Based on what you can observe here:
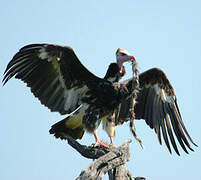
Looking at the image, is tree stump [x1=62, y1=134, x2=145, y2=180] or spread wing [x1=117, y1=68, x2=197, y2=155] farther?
spread wing [x1=117, y1=68, x2=197, y2=155]

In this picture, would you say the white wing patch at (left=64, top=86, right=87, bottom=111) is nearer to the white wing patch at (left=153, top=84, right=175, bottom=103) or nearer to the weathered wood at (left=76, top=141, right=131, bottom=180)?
the white wing patch at (left=153, top=84, right=175, bottom=103)

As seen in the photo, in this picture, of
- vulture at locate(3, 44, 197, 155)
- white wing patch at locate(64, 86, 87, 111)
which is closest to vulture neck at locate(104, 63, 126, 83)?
vulture at locate(3, 44, 197, 155)

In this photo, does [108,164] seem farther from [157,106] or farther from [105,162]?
[157,106]

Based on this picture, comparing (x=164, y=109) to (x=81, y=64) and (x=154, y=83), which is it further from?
(x=81, y=64)

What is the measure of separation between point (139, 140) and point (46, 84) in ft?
6.88

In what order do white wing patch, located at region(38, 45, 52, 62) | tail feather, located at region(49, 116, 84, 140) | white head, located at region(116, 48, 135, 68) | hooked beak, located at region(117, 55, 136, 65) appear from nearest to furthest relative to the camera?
1. white wing patch, located at region(38, 45, 52, 62)
2. tail feather, located at region(49, 116, 84, 140)
3. hooked beak, located at region(117, 55, 136, 65)
4. white head, located at region(116, 48, 135, 68)

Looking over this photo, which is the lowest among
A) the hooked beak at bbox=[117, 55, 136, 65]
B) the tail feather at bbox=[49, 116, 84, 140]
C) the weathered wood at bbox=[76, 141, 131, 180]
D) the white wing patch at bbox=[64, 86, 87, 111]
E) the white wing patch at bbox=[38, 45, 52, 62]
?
the weathered wood at bbox=[76, 141, 131, 180]

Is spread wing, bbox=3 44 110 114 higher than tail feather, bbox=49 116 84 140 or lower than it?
higher

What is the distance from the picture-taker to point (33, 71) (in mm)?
7574

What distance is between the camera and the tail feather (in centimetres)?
753

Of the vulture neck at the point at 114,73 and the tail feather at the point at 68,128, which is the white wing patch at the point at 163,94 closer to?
the vulture neck at the point at 114,73

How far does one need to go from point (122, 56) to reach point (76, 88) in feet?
3.39

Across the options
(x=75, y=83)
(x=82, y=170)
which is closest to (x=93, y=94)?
(x=75, y=83)

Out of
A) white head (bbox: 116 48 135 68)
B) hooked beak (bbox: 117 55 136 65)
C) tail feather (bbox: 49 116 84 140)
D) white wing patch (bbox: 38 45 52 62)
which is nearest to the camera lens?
white wing patch (bbox: 38 45 52 62)
